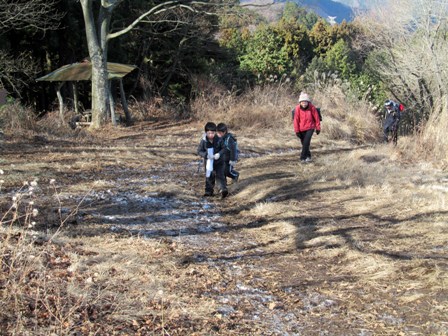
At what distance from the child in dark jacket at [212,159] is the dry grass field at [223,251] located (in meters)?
0.19

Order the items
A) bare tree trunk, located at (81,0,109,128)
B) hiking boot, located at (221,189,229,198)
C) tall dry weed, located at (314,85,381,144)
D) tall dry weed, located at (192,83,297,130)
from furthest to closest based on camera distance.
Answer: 1. tall dry weed, located at (192,83,297,130)
2. tall dry weed, located at (314,85,381,144)
3. bare tree trunk, located at (81,0,109,128)
4. hiking boot, located at (221,189,229,198)

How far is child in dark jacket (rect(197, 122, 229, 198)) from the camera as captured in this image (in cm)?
739

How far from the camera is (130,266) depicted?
421 centimetres

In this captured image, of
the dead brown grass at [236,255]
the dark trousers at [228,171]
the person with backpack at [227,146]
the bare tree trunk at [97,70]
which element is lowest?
the dead brown grass at [236,255]

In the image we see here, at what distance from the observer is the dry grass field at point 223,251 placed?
3.39 meters

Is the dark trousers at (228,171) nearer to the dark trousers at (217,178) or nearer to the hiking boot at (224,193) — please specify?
the dark trousers at (217,178)

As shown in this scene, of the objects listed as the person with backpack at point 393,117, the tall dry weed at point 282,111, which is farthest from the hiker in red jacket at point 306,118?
the tall dry weed at point 282,111

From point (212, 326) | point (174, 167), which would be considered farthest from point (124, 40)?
point (212, 326)

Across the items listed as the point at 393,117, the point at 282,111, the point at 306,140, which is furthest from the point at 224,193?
the point at 282,111

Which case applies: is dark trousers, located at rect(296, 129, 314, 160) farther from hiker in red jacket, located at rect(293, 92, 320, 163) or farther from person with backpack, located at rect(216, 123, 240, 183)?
person with backpack, located at rect(216, 123, 240, 183)

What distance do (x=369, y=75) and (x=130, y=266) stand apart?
22.3m

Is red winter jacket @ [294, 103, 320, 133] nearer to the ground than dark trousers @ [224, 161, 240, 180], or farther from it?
farther from it

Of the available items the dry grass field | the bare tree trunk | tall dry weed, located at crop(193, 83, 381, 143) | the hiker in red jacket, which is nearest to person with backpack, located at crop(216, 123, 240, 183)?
the dry grass field

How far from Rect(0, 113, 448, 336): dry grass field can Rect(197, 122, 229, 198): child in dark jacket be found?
189mm
